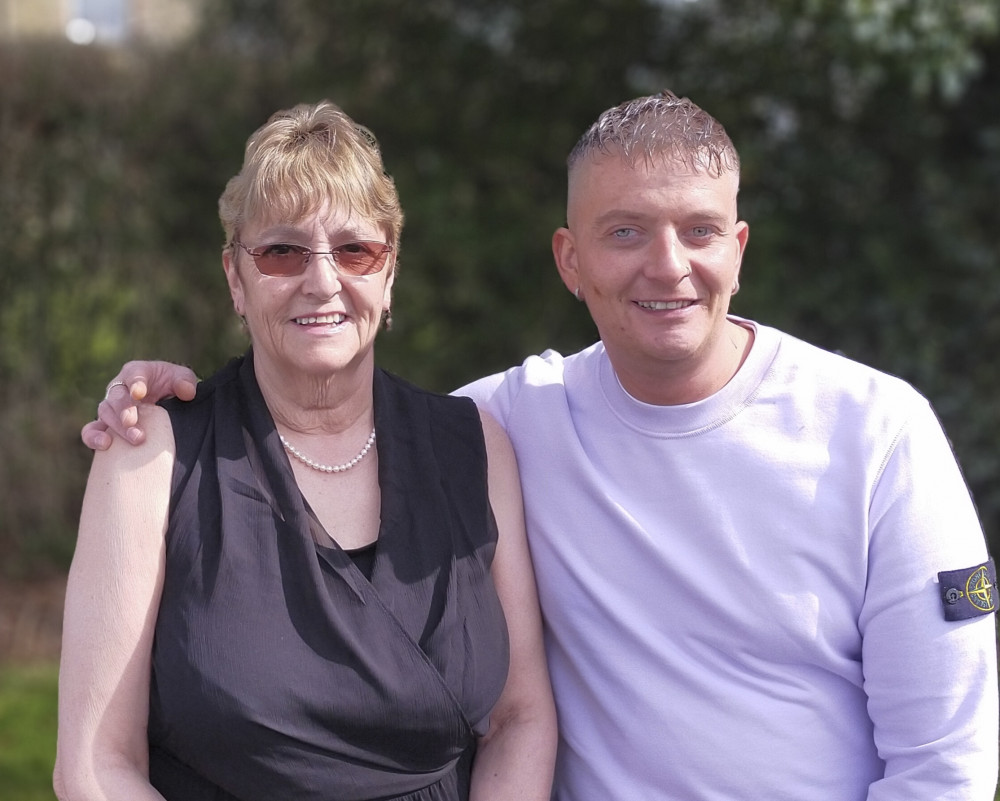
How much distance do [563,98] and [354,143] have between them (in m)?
4.01

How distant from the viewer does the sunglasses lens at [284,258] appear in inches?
91.0

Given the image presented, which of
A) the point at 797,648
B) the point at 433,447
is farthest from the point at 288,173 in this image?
the point at 797,648

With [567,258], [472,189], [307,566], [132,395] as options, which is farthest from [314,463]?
[472,189]

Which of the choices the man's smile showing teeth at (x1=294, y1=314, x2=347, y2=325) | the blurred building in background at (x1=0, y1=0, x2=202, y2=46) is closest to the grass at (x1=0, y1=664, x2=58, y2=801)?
the man's smile showing teeth at (x1=294, y1=314, x2=347, y2=325)

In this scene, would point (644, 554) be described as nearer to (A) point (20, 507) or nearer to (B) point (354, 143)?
(B) point (354, 143)

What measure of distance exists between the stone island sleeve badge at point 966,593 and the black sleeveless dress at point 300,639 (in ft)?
2.65

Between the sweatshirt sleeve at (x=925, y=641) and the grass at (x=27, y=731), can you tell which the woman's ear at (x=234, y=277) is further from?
the grass at (x=27, y=731)

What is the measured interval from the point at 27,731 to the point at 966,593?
3.77 metres

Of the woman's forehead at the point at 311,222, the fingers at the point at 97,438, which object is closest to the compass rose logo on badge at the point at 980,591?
the woman's forehead at the point at 311,222

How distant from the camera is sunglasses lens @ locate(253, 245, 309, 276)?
2311 millimetres

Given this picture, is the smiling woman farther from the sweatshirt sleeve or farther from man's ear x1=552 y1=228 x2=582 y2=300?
the sweatshirt sleeve

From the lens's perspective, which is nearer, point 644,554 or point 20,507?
point 644,554

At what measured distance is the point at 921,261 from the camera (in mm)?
5965

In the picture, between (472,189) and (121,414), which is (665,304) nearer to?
(121,414)
